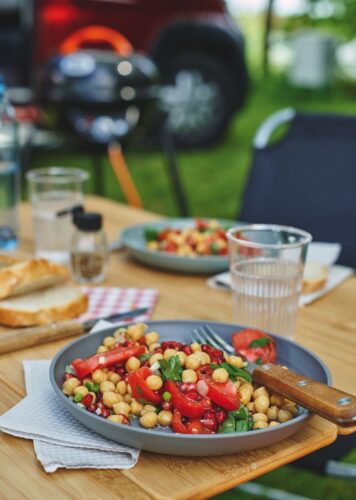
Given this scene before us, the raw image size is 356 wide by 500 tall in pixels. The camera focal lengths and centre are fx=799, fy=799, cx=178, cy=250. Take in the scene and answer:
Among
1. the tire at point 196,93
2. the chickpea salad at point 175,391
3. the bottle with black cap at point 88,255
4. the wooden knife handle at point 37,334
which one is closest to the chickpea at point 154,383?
the chickpea salad at point 175,391

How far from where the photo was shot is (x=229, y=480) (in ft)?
2.97

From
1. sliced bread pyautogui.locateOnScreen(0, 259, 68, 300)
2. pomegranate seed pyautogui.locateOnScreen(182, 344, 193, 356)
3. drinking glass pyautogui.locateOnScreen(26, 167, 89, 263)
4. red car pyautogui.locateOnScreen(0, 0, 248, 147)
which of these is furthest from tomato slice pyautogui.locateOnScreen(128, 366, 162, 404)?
red car pyautogui.locateOnScreen(0, 0, 248, 147)

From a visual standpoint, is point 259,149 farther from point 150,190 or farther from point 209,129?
point 209,129

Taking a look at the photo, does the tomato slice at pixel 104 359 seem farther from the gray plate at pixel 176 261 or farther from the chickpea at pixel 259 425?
the gray plate at pixel 176 261

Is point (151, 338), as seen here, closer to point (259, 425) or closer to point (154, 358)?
point (154, 358)

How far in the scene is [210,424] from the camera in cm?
95

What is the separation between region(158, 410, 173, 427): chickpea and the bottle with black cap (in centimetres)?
71

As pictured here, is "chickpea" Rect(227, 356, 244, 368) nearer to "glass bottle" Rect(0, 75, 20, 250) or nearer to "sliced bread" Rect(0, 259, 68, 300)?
"sliced bread" Rect(0, 259, 68, 300)

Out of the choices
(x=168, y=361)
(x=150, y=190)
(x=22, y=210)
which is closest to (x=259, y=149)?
(x=22, y=210)

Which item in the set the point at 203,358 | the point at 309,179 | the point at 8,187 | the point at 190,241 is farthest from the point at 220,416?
the point at 309,179

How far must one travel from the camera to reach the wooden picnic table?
888 millimetres

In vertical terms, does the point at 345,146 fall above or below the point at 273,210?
above

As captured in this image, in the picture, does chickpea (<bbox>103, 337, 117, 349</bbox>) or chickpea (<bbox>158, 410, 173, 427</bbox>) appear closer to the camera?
chickpea (<bbox>158, 410, 173, 427</bbox>)

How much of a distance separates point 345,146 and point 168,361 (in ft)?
4.88
